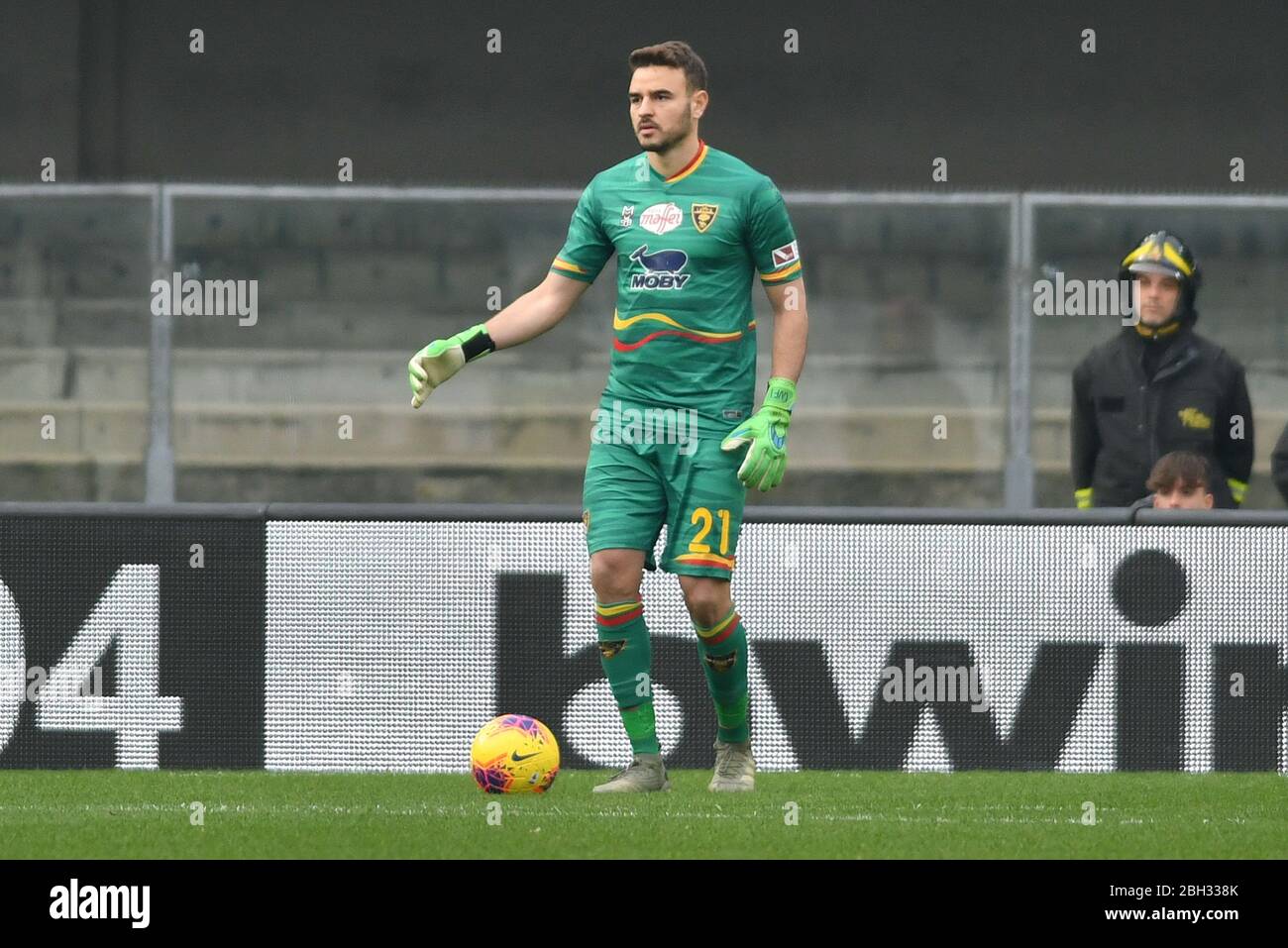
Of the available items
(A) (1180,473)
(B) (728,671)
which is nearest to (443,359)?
(B) (728,671)

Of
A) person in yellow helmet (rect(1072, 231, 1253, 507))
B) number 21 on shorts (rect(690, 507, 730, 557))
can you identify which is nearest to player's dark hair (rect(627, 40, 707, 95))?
number 21 on shorts (rect(690, 507, 730, 557))

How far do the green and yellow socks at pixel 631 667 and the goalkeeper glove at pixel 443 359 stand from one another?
76 centimetres

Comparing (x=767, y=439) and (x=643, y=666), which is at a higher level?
(x=767, y=439)

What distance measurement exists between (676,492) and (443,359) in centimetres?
73

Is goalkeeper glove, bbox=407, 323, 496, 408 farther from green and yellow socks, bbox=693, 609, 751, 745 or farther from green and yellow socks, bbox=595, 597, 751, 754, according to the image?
green and yellow socks, bbox=693, 609, 751, 745

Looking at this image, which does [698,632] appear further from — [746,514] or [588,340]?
[588,340]

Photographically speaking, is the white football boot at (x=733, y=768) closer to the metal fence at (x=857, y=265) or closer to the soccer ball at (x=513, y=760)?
the soccer ball at (x=513, y=760)

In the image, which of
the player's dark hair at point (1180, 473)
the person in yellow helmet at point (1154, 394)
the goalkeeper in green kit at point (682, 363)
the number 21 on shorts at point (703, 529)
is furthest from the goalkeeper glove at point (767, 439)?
the person in yellow helmet at point (1154, 394)

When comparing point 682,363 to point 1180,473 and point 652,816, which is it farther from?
point 1180,473

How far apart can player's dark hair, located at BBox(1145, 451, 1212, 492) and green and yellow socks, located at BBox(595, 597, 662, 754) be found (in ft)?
7.82

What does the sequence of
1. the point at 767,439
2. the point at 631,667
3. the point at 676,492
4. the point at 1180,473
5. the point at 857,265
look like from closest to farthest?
the point at 767,439
the point at 676,492
the point at 631,667
the point at 1180,473
the point at 857,265

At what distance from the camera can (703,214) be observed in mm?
6250

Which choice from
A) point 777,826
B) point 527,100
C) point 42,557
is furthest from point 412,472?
point 777,826

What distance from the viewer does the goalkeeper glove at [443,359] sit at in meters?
6.29
